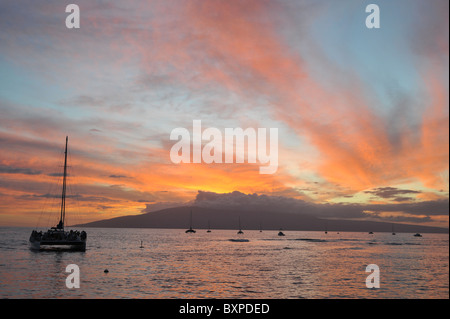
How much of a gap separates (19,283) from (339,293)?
3864cm

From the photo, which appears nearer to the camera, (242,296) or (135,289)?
(242,296)

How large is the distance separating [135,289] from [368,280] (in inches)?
1333

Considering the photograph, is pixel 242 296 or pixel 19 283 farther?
pixel 19 283
